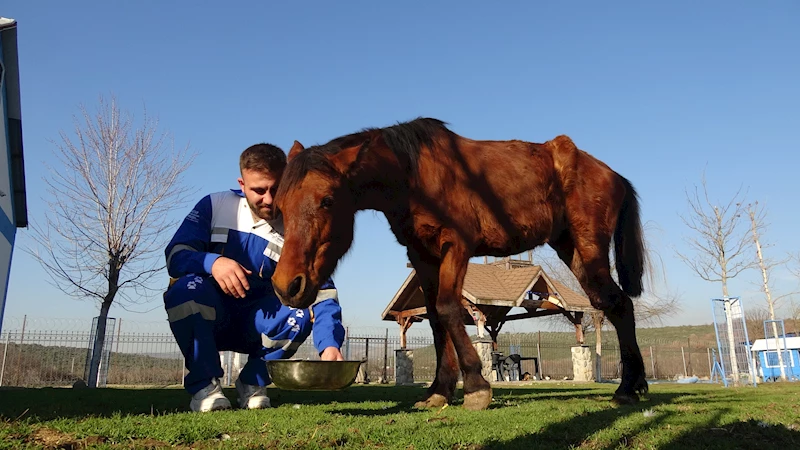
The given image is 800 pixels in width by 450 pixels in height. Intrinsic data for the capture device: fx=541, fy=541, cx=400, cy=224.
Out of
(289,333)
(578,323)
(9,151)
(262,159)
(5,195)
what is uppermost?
(9,151)

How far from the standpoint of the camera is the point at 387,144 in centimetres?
374

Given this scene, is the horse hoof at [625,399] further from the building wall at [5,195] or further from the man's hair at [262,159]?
the building wall at [5,195]

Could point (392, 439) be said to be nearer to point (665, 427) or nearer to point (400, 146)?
point (665, 427)

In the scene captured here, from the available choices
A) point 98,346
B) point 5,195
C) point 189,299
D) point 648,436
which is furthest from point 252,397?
point 98,346

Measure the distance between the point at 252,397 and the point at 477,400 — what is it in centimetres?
154

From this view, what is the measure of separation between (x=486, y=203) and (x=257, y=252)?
1.67 meters

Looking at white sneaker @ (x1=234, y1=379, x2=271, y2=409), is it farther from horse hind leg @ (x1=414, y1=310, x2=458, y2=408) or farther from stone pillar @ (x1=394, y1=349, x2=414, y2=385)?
stone pillar @ (x1=394, y1=349, x2=414, y2=385)

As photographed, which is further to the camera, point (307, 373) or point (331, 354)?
point (331, 354)

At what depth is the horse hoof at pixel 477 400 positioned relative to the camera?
3434mm

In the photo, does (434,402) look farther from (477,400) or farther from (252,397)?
(252,397)

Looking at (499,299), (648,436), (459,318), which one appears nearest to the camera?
(648,436)

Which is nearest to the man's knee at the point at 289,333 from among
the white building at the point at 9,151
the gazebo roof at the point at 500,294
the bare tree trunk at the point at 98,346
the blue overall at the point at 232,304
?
the blue overall at the point at 232,304

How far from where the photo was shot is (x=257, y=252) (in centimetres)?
375

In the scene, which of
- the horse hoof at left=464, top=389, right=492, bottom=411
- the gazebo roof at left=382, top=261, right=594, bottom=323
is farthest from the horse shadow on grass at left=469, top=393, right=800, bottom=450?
the gazebo roof at left=382, top=261, right=594, bottom=323
